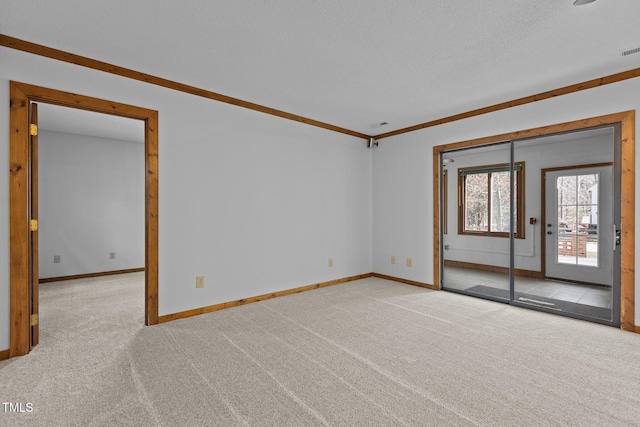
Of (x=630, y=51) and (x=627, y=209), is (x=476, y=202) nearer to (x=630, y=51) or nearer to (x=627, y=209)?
(x=627, y=209)

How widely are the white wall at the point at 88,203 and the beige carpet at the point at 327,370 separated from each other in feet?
7.16

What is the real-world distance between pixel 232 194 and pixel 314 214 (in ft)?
4.55

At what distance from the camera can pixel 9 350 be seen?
248cm

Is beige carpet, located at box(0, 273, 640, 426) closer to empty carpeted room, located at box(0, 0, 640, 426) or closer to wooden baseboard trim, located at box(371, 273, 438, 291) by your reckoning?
empty carpeted room, located at box(0, 0, 640, 426)

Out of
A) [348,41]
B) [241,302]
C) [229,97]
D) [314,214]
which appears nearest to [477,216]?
[314,214]

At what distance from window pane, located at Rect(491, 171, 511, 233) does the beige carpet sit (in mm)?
2751

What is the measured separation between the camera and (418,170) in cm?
492

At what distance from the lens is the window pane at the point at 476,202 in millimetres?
6273

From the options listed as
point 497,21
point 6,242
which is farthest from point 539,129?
point 6,242

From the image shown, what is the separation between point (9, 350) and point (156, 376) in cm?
134

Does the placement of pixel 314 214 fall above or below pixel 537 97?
below

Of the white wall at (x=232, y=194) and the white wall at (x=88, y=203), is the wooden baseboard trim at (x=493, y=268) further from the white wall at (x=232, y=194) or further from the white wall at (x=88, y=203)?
the white wall at (x=88, y=203)

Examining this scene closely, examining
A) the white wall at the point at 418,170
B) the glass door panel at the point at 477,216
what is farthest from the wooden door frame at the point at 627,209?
the glass door panel at the point at 477,216

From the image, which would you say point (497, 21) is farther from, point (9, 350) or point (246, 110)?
point (9, 350)
